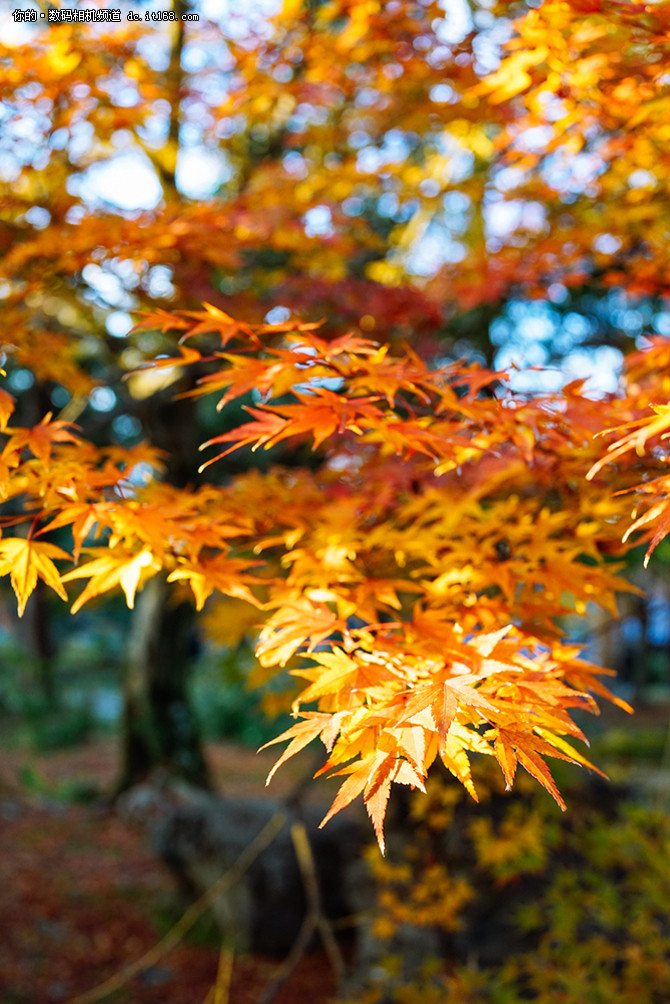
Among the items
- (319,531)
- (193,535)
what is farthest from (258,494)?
(193,535)

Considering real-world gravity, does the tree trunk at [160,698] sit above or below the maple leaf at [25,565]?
below

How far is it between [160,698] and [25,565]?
199 inches

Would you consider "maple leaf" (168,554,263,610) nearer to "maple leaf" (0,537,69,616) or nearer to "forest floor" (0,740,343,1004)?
"maple leaf" (0,537,69,616)

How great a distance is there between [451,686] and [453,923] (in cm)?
229

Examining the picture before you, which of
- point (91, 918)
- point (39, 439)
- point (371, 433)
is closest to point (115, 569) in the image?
point (39, 439)

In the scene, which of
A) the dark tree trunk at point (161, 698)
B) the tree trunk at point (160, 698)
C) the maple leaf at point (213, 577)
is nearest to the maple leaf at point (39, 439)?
the maple leaf at point (213, 577)

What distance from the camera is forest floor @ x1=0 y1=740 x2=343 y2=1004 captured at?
4.00 meters

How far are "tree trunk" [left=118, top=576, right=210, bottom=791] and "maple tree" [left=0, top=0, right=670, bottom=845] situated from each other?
1.88 metres

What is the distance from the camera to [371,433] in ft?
6.26

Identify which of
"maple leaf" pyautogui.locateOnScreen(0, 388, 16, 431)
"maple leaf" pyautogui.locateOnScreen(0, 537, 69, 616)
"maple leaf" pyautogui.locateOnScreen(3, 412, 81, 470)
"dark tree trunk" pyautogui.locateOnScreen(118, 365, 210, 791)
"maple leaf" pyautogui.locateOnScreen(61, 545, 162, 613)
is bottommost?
"dark tree trunk" pyautogui.locateOnScreen(118, 365, 210, 791)

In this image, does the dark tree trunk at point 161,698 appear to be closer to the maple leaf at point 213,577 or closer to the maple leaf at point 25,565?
the maple leaf at point 213,577

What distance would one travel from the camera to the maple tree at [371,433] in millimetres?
1254

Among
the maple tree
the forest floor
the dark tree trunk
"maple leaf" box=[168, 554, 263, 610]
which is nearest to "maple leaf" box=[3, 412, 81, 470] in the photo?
the maple tree

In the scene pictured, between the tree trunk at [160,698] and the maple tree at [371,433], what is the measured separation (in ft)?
6.18
